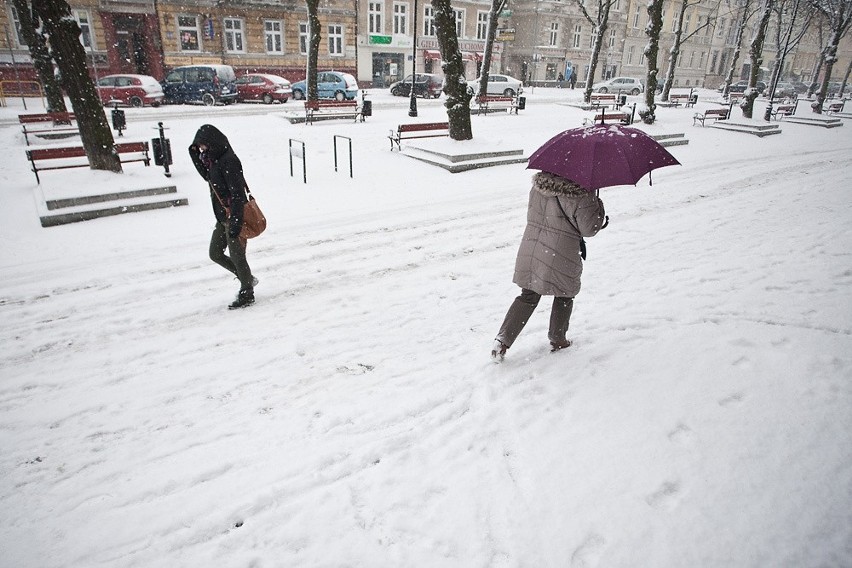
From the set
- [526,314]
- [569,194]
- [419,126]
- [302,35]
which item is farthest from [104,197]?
[302,35]

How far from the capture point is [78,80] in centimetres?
815

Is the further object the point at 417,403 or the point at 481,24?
the point at 481,24

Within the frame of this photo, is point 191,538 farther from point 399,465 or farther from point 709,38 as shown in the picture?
point 709,38

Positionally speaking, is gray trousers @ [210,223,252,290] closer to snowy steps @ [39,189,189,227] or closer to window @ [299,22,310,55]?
snowy steps @ [39,189,189,227]

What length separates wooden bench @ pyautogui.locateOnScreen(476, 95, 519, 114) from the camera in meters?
22.1

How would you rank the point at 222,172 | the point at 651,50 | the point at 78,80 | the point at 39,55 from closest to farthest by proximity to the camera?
the point at 222,172 < the point at 78,80 < the point at 39,55 < the point at 651,50

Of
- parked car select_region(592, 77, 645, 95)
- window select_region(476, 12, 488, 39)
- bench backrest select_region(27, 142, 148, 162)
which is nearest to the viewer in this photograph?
bench backrest select_region(27, 142, 148, 162)

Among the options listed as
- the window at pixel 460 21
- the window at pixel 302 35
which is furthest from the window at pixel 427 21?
the window at pixel 302 35

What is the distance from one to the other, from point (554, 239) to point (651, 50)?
62.2ft

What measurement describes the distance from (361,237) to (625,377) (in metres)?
4.39

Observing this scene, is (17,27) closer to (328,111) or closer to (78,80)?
(328,111)

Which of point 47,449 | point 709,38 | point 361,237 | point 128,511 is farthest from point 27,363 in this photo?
point 709,38


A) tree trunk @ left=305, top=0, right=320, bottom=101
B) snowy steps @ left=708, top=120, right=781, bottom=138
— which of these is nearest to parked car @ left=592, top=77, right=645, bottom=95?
snowy steps @ left=708, top=120, right=781, bottom=138

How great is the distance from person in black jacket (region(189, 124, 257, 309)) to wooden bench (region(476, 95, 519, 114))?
19.5 meters
